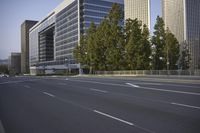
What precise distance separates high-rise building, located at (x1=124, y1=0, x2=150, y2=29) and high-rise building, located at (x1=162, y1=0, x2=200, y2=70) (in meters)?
13.6

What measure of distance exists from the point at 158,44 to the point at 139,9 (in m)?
82.6

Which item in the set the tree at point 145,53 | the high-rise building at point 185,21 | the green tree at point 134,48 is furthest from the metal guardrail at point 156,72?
the high-rise building at point 185,21

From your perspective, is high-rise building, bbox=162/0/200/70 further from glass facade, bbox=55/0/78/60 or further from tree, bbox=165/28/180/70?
tree, bbox=165/28/180/70

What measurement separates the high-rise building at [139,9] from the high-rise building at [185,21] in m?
13.6

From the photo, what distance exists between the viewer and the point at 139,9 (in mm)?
152875

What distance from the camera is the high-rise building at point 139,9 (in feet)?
500

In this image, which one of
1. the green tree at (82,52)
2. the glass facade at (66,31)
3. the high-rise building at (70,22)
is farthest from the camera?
the glass facade at (66,31)

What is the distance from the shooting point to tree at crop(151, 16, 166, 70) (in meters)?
73.2

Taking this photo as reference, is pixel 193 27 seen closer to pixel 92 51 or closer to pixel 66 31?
pixel 66 31

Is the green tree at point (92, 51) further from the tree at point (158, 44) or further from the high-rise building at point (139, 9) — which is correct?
the high-rise building at point (139, 9)

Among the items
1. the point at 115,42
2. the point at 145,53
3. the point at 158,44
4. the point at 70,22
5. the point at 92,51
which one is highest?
the point at 70,22

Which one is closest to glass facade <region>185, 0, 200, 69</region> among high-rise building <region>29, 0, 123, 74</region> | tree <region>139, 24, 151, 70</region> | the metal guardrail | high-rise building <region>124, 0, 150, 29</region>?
high-rise building <region>124, 0, 150, 29</region>

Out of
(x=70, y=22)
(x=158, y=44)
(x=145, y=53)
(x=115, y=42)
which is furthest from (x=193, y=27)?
(x=145, y=53)

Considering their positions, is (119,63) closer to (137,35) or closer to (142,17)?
(137,35)
